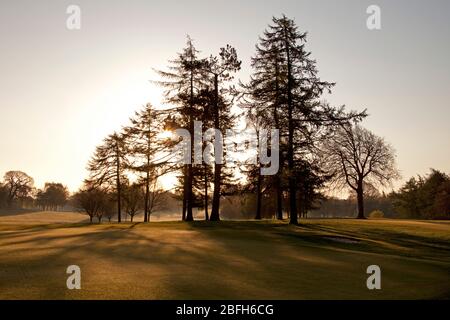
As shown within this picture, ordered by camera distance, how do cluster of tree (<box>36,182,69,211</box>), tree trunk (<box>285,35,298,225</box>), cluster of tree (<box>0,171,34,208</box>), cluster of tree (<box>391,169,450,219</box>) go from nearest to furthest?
tree trunk (<box>285,35,298,225</box>) → cluster of tree (<box>391,169,450,219</box>) → cluster of tree (<box>0,171,34,208</box>) → cluster of tree (<box>36,182,69,211</box>)

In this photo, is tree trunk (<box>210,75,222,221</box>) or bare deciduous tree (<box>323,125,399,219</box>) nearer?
tree trunk (<box>210,75,222,221</box>)

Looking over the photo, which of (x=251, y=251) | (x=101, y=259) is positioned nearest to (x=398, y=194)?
(x=251, y=251)

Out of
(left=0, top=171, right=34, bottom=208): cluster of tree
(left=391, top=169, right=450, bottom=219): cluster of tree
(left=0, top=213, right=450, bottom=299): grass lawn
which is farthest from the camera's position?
(left=0, top=171, right=34, bottom=208): cluster of tree

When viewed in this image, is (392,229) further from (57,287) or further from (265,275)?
(57,287)

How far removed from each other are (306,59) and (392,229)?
50.6 ft

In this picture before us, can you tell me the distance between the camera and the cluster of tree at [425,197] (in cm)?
7175

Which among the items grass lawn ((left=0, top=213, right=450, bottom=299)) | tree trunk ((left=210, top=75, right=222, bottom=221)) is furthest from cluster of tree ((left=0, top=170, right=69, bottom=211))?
grass lawn ((left=0, top=213, right=450, bottom=299))

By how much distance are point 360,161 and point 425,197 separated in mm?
41206

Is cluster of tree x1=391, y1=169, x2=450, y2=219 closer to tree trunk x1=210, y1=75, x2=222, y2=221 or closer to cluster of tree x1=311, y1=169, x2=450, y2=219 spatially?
cluster of tree x1=311, y1=169, x2=450, y2=219

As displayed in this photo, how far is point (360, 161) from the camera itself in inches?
1938

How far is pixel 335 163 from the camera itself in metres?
49.1

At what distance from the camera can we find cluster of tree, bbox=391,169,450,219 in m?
71.8

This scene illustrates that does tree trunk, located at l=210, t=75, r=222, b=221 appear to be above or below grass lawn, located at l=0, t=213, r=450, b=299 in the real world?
above

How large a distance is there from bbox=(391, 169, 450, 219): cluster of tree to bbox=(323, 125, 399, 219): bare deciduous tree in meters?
28.7
